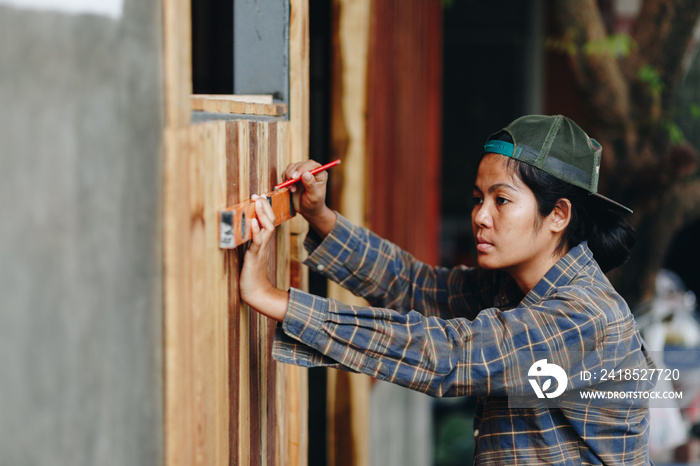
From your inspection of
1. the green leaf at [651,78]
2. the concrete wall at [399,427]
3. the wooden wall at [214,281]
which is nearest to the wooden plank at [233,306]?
the wooden wall at [214,281]

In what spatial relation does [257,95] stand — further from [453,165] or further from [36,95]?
[453,165]

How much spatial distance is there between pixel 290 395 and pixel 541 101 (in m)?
7.48

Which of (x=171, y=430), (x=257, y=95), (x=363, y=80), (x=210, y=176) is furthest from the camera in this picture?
(x=363, y=80)

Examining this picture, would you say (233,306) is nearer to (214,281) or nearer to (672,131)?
(214,281)

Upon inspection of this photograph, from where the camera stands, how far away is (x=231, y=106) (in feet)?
5.61

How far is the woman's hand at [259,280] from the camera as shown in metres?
1.64

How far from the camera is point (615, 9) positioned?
7.88m

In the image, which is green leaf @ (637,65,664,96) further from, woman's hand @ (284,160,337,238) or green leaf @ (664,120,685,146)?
woman's hand @ (284,160,337,238)

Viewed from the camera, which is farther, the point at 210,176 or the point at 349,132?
the point at 349,132

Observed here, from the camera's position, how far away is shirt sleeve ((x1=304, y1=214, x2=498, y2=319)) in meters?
2.34

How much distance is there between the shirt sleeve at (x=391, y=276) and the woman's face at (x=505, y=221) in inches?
15.1

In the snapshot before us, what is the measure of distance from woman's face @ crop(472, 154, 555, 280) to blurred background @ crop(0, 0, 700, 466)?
384 mm

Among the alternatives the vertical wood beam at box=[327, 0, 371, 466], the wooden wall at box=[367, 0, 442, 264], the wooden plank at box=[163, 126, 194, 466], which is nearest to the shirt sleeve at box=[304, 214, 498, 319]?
the wooden plank at box=[163, 126, 194, 466]

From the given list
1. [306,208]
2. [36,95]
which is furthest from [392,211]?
[36,95]
